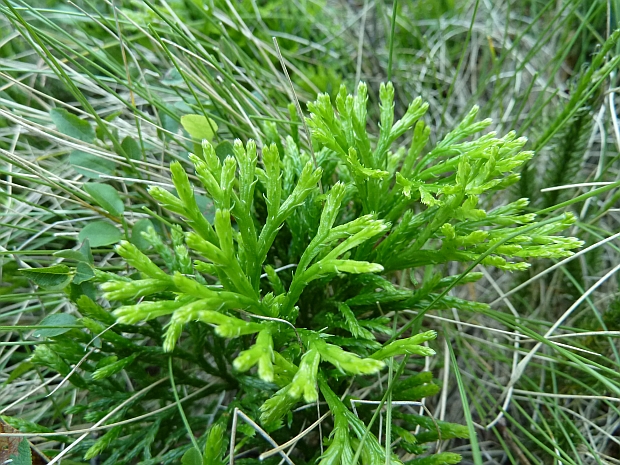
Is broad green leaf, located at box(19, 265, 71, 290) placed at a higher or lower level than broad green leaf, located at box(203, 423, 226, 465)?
higher

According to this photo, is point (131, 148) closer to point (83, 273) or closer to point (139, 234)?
point (139, 234)

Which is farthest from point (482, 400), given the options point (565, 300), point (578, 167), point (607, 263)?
point (578, 167)

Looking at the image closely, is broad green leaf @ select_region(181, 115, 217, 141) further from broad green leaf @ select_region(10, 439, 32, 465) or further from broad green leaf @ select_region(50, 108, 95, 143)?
broad green leaf @ select_region(10, 439, 32, 465)

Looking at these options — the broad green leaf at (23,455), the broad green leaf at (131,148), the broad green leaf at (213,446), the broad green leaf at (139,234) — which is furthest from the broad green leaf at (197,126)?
the broad green leaf at (23,455)

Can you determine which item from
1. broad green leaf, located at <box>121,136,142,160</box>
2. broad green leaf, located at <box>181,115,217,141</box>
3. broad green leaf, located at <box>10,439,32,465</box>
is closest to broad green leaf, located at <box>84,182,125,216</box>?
broad green leaf, located at <box>121,136,142,160</box>

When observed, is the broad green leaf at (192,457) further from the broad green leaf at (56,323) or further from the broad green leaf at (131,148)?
the broad green leaf at (131,148)

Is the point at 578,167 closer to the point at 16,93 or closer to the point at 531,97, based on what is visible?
the point at 531,97

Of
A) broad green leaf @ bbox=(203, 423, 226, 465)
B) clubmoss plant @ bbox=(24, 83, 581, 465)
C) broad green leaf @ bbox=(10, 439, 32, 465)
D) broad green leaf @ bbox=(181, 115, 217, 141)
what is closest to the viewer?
clubmoss plant @ bbox=(24, 83, 581, 465)
